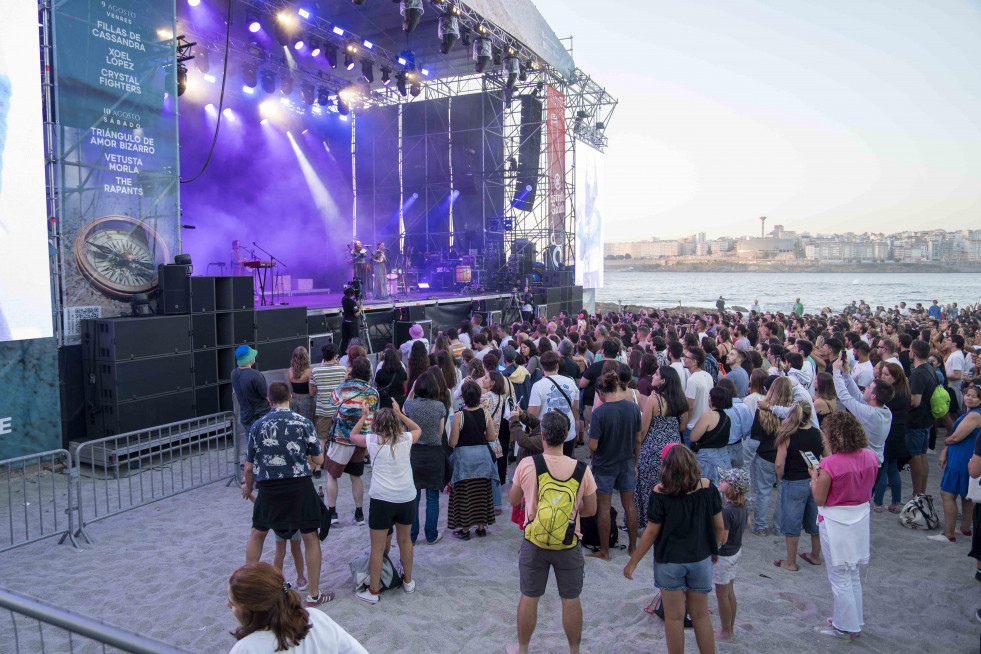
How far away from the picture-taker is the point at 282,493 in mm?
3762

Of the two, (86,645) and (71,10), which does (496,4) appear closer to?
(71,10)

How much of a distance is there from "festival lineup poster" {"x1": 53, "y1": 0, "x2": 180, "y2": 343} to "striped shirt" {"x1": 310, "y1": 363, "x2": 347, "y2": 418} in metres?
4.12

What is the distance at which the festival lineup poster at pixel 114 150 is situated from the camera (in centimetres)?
758

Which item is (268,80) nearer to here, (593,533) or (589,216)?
(589,216)

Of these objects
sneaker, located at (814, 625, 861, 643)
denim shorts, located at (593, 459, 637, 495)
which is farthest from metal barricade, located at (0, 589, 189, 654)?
sneaker, located at (814, 625, 861, 643)

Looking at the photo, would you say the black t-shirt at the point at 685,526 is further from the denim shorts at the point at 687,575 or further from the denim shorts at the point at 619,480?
the denim shorts at the point at 619,480

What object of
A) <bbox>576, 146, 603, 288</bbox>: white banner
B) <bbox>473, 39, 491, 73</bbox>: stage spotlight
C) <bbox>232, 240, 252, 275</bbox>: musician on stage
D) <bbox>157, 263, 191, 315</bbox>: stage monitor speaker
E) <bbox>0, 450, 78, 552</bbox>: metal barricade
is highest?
<bbox>473, 39, 491, 73</bbox>: stage spotlight

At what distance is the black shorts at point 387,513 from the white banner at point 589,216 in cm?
1884

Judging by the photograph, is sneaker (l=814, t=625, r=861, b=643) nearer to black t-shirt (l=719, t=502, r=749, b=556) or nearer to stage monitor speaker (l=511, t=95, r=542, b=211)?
black t-shirt (l=719, t=502, r=749, b=556)

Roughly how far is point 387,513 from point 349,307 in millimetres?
7754

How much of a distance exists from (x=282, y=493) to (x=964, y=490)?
5.54m

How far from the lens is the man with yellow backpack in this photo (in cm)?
319

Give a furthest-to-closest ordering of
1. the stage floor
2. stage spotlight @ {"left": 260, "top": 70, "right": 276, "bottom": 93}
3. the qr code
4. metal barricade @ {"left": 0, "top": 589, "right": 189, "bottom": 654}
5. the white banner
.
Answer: the white banner < stage spotlight @ {"left": 260, "top": 70, "right": 276, "bottom": 93} < the stage floor < the qr code < metal barricade @ {"left": 0, "top": 589, "right": 189, "bottom": 654}

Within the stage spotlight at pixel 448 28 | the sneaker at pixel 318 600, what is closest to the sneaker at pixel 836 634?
the sneaker at pixel 318 600
